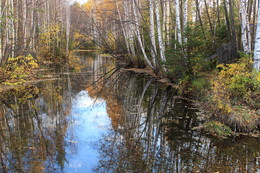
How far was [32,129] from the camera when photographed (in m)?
6.61

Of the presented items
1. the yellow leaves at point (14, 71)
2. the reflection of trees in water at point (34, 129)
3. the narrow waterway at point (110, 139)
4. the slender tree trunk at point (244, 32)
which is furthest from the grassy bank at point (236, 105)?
the yellow leaves at point (14, 71)

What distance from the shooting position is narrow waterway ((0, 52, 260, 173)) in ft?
15.6

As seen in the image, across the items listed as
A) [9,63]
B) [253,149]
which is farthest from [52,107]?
[253,149]

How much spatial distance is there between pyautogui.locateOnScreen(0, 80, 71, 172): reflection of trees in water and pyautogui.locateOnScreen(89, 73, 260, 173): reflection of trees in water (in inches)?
44.8

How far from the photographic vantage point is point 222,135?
6328 mm

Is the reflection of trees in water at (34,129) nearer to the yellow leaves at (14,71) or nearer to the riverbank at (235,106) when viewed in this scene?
the yellow leaves at (14,71)

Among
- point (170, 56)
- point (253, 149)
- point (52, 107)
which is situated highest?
point (170, 56)

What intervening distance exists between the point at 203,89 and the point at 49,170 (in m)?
7.02

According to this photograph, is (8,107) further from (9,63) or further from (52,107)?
(9,63)

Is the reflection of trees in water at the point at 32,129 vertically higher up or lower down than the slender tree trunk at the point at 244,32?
lower down

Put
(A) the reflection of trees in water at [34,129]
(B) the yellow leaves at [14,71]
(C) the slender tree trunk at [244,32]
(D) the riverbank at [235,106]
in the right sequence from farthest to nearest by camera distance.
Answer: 1. (B) the yellow leaves at [14,71]
2. (C) the slender tree trunk at [244,32]
3. (D) the riverbank at [235,106]
4. (A) the reflection of trees in water at [34,129]

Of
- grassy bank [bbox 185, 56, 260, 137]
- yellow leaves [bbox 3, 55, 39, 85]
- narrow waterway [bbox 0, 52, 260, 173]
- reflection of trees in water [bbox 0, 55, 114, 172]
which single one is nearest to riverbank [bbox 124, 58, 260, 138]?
grassy bank [bbox 185, 56, 260, 137]

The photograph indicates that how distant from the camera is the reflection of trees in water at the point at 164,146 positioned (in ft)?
15.6

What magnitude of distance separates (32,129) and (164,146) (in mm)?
3639
